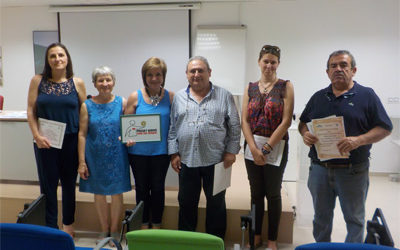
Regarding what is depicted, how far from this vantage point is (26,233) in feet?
3.91

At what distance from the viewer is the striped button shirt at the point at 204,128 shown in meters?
2.07

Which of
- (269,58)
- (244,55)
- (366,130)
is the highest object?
(244,55)

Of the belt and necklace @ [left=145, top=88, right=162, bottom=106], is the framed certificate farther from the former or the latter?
the belt

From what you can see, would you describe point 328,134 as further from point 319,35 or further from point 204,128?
point 319,35

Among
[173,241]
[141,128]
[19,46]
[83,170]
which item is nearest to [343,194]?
[173,241]

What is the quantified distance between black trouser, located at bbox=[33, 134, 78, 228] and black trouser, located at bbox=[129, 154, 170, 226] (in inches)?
17.8

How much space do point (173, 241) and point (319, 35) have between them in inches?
173

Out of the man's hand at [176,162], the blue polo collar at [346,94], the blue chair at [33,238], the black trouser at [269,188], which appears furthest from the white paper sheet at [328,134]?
the blue chair at [33,238]

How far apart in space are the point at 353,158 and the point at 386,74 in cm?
350

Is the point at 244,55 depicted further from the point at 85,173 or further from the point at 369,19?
the point at 85,173

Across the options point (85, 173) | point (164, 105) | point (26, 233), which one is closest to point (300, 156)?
point (164, 105)

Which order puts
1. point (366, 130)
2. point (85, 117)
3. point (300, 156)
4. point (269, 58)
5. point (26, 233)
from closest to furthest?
point (26, 233) < point (366, 130) < point (269, 58) < point (85, 117) < point (300, 156)

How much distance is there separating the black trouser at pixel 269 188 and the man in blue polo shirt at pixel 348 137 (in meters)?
0.25

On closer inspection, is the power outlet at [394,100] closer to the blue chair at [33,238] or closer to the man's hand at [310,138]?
the man's hand at [310,138]
